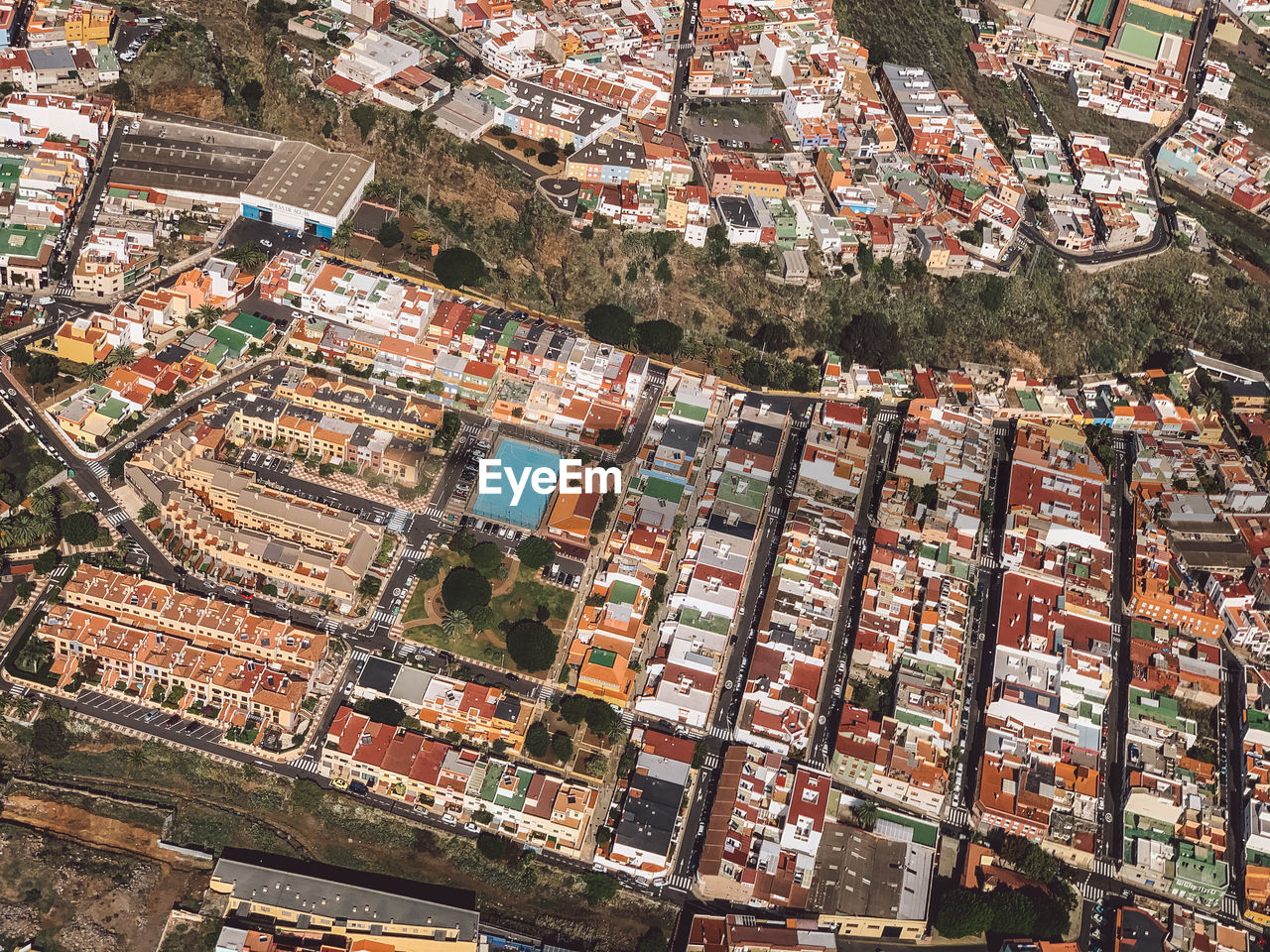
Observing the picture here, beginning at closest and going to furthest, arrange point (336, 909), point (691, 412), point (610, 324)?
1. point (336, 909)
2. point (691, 412)
3. point (610, 324)

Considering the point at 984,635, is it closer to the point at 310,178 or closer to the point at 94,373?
the point at 310,178

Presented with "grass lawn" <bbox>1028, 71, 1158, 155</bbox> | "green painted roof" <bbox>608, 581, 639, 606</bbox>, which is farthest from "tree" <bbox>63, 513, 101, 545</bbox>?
"grass lawn" <bbox>1028, 71, 1158, 155</bbox>

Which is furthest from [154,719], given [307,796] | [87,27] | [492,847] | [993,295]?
[993,295]

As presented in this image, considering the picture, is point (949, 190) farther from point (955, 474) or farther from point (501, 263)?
point (501, 263)

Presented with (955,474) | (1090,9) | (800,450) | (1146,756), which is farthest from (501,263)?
→ (1090,9)

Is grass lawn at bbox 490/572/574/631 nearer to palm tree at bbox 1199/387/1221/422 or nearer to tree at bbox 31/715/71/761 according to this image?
tree at bbox 31/715/71/761

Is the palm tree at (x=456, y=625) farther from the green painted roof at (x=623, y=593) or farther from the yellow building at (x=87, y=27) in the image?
the yellow building at (x=87, y=27)
